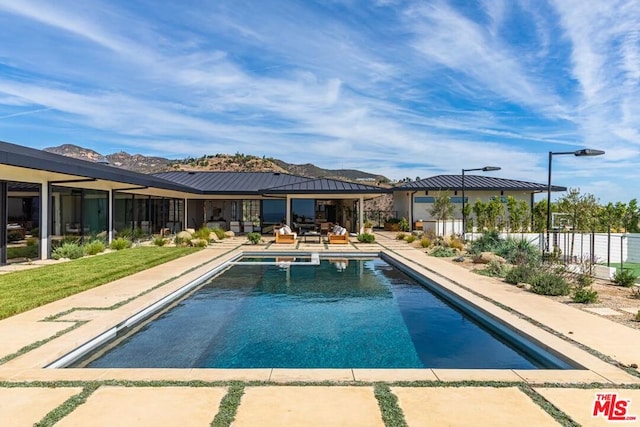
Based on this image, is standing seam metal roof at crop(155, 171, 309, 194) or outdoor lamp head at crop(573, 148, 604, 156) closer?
outdoor lamp head at crop(573, 148, 604, 156)

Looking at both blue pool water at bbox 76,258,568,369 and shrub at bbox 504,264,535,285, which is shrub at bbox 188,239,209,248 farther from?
shrub at bbox 504,264,535,285

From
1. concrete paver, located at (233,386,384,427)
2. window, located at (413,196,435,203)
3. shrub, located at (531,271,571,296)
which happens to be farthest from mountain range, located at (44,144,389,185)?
concrete paver, located at (233,386,384,427)

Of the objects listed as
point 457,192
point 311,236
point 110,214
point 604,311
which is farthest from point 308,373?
point 457,192

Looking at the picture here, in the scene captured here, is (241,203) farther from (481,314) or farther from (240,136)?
(481,314)

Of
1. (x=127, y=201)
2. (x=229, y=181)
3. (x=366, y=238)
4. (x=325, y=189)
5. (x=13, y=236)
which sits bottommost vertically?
(x=366, y=238)

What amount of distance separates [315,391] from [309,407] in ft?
1.07

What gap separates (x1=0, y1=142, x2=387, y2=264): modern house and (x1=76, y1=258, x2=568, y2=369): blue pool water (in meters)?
5.45

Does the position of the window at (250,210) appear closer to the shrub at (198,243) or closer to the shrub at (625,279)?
the shrub at (198,243)

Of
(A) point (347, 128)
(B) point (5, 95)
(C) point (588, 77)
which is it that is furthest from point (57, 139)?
(C) point (588, 77)

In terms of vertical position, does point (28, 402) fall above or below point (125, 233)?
below

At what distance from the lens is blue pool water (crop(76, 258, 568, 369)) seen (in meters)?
5.22

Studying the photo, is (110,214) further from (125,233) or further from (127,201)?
(127,201)

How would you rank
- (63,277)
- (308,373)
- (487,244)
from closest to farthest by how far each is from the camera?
(308,373) < (63,277) < (487,244)

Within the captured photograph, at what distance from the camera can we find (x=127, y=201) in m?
18.8
